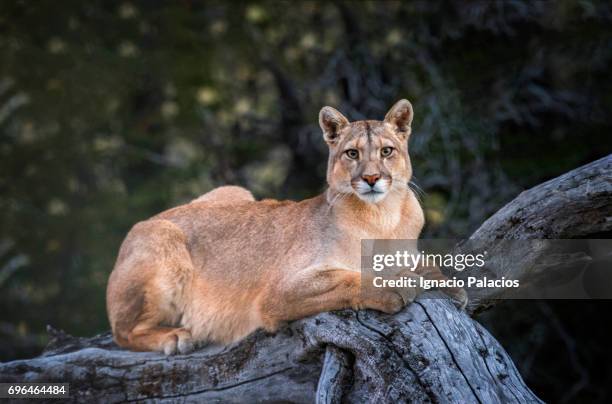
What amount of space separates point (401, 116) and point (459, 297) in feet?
6.52

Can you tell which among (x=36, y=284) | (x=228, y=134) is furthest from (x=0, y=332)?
(x=228, y=134)

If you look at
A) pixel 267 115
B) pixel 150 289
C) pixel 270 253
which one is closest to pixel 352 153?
pixel 270 253

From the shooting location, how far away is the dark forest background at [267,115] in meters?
15.0

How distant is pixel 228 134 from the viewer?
19.2 metres

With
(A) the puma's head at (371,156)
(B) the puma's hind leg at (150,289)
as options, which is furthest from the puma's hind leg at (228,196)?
(A) the puma's head at (371,156)

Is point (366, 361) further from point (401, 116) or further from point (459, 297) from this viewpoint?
point (401, 116)

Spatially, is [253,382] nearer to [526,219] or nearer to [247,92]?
[526,219]

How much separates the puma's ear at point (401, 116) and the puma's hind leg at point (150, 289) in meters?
2.57

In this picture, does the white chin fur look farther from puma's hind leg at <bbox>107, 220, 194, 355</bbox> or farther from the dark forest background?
the dark forest background

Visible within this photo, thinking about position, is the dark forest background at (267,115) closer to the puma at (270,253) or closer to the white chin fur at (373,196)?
the puma at (270,253)

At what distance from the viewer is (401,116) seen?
884cm

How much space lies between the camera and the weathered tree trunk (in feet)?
23.8

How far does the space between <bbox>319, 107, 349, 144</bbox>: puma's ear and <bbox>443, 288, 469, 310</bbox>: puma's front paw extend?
79.4 inches

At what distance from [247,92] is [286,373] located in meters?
13.3
